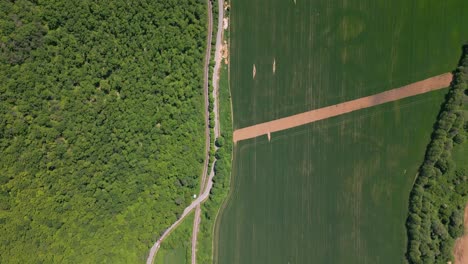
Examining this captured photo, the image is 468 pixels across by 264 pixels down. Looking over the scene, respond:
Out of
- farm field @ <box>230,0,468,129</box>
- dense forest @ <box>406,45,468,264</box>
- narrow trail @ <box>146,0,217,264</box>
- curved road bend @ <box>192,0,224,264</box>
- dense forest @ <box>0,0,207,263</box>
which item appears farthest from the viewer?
narrow trail @ <box>146,0,217,264</box>

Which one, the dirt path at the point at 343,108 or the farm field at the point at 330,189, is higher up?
the dirt path at the point at 343,108

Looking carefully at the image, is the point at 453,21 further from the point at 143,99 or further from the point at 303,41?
the point at 143,99

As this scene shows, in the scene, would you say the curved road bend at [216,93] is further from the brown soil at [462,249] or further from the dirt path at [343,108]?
the brown soil at [462,249]

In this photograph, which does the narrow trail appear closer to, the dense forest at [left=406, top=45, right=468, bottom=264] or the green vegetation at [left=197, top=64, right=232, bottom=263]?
the green vegetation at [left=197, top=64, right=232, bottom=263]

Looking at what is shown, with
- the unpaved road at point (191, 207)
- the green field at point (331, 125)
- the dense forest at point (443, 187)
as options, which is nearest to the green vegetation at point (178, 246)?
the unpaved road at point (191, 207)

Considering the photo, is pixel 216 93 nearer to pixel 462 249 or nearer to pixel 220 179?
pixel 220 179

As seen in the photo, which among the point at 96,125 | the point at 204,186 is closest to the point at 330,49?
the point at 204,186

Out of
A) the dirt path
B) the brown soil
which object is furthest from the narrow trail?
the brown soil
